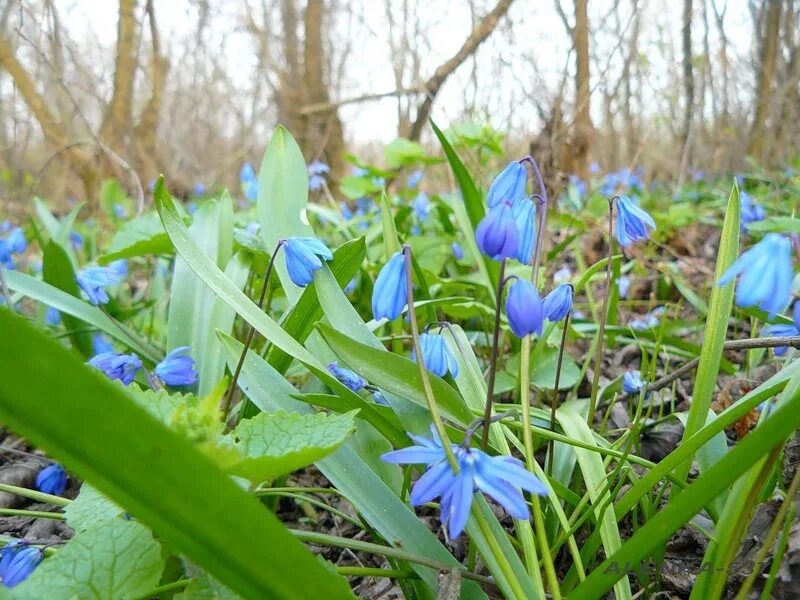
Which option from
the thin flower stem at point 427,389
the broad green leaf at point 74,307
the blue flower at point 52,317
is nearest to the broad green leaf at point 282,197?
the broad green leaf at point 74,307

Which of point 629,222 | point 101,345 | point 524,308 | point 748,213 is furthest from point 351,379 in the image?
point 748,213

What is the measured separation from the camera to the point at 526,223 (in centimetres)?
113

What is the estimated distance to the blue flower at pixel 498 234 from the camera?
3.20 feet

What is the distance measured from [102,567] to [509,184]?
36.6 inches

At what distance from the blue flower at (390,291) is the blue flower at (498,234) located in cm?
20

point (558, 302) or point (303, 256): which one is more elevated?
point (303, 256)

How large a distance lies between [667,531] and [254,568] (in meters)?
0.55

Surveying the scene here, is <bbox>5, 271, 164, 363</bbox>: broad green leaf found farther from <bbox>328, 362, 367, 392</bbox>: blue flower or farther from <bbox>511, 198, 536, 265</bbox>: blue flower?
<bbox>511, 198, 536, 265</bbox>: blue flower

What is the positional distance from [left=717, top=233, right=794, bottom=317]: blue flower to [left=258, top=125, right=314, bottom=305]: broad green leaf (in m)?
1.14

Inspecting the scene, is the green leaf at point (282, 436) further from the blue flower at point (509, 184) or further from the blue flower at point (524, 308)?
the blue flower at point (509, 184)

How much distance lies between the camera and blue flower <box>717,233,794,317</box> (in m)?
0.81

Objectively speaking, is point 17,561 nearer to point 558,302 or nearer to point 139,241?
point 558,302

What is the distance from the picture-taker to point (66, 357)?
2.10ft

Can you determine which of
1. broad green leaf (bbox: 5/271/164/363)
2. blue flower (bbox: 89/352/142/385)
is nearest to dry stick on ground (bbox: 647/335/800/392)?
blue flower (bbox: 89/352/142/385)
